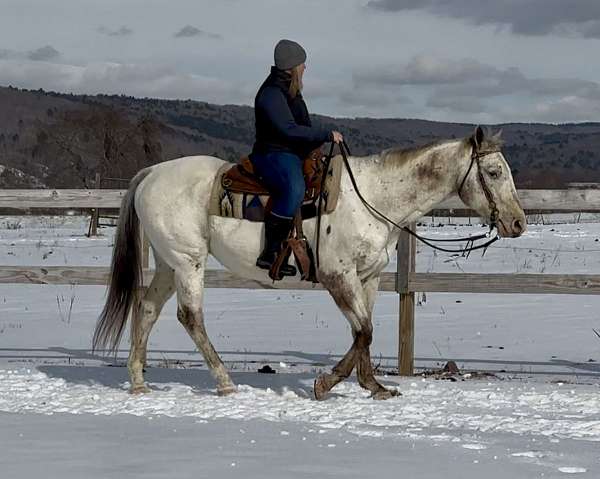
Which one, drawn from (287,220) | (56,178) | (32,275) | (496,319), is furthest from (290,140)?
(56,178)

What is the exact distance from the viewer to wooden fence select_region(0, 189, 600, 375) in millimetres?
7367

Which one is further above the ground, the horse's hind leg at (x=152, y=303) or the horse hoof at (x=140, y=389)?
the horse's hind leg at (x=152, y=303)

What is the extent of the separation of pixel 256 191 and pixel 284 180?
291 mm

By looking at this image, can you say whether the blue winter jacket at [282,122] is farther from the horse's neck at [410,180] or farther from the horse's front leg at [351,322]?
the horse's front leg at [351,322]

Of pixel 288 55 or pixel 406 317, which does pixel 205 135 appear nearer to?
pixel 406 317

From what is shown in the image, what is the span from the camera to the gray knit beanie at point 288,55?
6344mm

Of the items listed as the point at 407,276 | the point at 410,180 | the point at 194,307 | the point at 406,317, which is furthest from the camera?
the point at 406,317

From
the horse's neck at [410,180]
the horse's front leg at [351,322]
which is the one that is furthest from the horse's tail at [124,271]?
the horse's neck at [410,180]

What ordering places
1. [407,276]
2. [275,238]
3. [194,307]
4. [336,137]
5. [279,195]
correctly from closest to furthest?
[336,137] → [279,195] → [275,238] → [194,307] → [407,276]

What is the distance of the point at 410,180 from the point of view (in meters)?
6.55

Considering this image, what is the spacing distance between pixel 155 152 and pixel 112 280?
35881 millimetres

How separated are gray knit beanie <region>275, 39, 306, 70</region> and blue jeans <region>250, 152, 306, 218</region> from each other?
585mm

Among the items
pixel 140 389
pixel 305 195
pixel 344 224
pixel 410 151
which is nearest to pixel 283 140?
pixel 305 195

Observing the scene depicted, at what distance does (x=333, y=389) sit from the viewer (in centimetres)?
690
